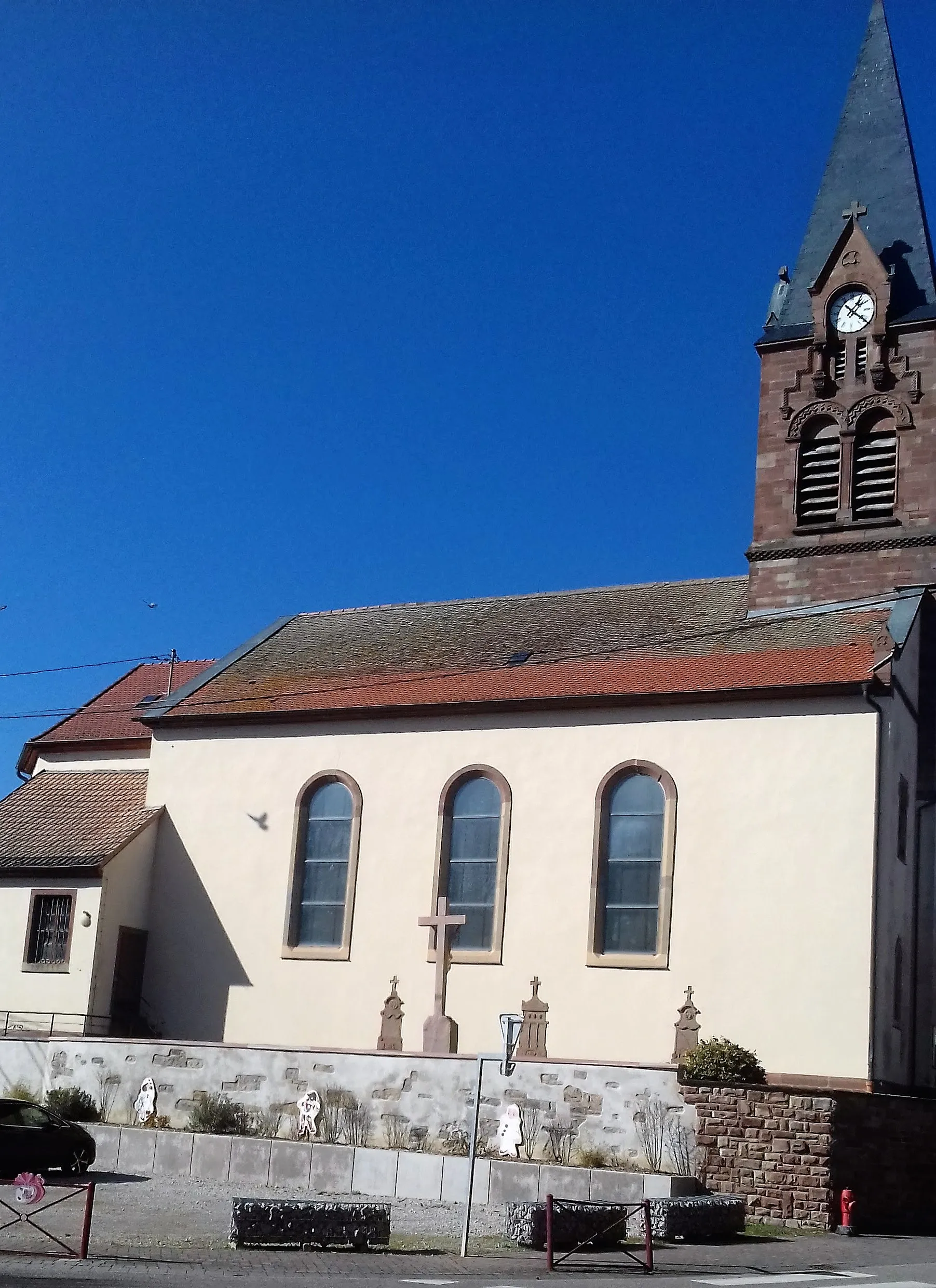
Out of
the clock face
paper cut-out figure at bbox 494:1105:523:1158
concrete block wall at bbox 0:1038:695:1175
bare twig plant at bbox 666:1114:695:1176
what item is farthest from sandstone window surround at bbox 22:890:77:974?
the clock face

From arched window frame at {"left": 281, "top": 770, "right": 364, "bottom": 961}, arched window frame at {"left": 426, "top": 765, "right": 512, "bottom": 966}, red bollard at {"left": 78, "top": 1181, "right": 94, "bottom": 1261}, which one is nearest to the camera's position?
red bollard at {"left": 78, "top": 1181, "right": 94, "bottom": 1261}

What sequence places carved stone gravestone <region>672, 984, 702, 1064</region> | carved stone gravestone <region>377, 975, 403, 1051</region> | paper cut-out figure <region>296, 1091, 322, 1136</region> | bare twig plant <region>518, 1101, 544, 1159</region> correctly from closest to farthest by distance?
bare twig plant <region>518, 1101, 544, 1159</region>
paper cut-out figure <region>296, 1091, 322, 1136</region>
carved stone gravestone <region>672, 984, 702, 1064</region>
carved stone gravestone <region>377, 975, 403, 1051</region>

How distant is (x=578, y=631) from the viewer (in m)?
30.8

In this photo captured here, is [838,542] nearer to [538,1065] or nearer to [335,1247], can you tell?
[538,1065]

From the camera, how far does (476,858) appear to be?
27.2 m

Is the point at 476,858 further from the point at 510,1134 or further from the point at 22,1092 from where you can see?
the point at 22,1092

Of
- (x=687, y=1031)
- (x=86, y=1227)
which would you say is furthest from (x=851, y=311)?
(x=86, y=1227)

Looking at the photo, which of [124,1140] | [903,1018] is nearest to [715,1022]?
[903,1018]

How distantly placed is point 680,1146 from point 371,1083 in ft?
15.8

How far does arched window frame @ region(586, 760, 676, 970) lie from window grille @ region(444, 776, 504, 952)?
1.93m

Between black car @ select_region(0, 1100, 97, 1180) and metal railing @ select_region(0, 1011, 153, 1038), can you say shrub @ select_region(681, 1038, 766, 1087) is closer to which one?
black car @ select_region(0, 1100, 97, 1180)

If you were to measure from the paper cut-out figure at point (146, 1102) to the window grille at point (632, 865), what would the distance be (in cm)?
784

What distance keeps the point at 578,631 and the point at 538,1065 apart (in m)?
11.9

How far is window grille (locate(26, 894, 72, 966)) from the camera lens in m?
28.4
